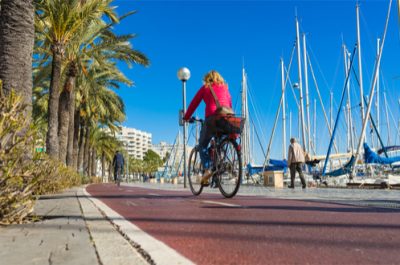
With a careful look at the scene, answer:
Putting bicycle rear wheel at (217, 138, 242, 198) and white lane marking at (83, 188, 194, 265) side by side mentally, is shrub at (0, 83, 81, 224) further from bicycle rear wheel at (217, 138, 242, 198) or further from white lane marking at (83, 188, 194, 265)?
bicycle rear wheel at (217, 138, 242, 198)

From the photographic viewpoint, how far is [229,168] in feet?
22.2

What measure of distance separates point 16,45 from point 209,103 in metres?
3.65

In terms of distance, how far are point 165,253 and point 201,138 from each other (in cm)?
494

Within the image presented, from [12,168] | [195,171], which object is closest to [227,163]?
[195,171]

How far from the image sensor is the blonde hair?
7.12 meters

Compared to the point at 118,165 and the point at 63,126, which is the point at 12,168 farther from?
the point at 118,165

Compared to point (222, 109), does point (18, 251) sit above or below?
below

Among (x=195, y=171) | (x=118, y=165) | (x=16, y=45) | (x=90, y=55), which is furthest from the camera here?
(x=118, y=165)

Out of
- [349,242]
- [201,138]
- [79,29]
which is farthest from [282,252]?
[79,29]

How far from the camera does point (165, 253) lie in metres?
2.37

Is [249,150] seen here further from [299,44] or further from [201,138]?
[201,138]

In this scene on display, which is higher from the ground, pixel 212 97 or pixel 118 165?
pixel 212 97

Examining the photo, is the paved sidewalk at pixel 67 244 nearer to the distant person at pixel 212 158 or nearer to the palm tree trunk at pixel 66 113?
the distant person at pixel 212 158

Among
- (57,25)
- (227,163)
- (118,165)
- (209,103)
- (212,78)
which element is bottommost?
(227,163)
